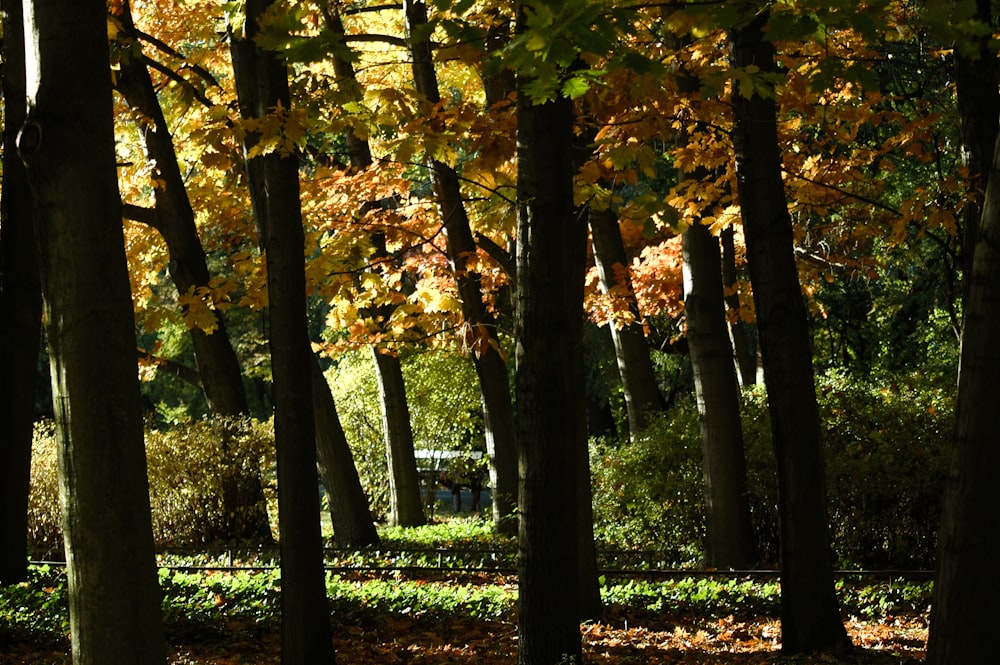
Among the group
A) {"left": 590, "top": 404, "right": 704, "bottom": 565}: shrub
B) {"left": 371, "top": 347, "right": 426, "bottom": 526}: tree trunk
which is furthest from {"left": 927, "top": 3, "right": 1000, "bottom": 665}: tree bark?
{"left": 371, "top": 347, "right": 426, "bottom": 526}: tree trunk

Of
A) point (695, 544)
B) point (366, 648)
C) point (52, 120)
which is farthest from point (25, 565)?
point (695, 544)

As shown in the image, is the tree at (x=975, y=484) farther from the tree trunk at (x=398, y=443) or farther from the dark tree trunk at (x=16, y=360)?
the tree trunk at (x=398, y=443)

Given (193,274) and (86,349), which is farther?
(193,274)

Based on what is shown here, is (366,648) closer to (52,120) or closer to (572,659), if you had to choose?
(572,659)

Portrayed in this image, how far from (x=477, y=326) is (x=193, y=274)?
→ 4228 mm

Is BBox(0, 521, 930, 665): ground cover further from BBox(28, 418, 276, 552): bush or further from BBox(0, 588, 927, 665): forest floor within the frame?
BBox(28, 418, 276, 552): bush

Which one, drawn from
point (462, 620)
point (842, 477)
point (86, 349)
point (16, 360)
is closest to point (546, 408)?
point (86, 349)

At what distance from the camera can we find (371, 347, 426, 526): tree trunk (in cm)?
1694

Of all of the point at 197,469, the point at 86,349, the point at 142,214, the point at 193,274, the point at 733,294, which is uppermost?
the point at 142,214

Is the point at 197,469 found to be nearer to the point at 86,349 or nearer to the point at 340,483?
the point at 340,483

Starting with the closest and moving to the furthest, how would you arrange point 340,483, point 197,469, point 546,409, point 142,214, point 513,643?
point 546,409, point 513,643, point 197,469, point 340,483, point 142,214

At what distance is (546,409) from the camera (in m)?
5.77

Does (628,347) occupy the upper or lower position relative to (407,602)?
upper

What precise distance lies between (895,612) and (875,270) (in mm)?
8714
